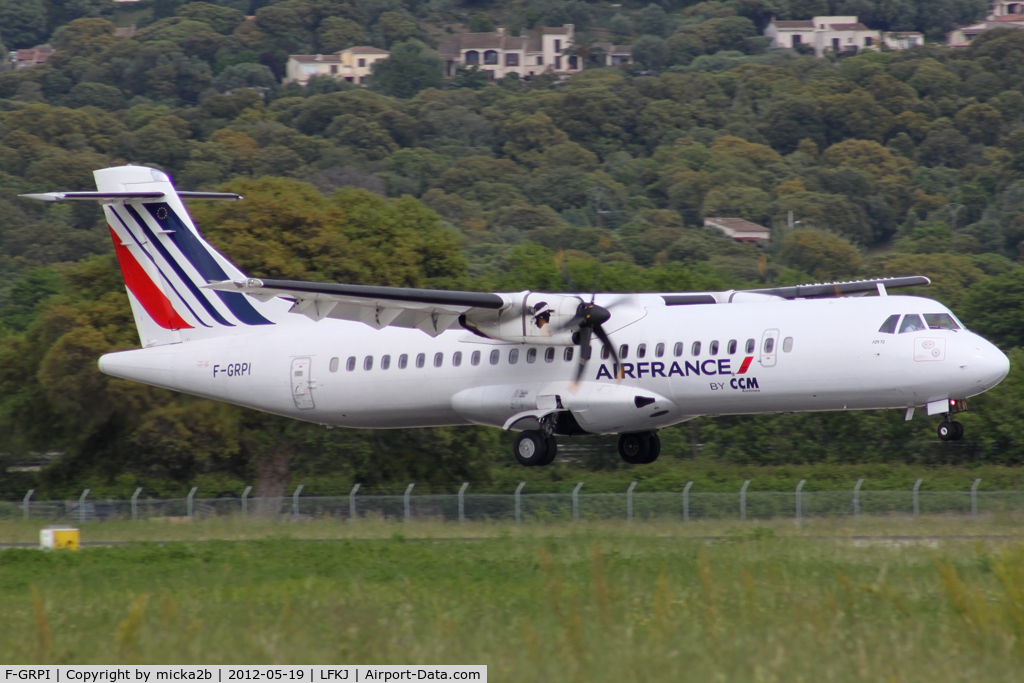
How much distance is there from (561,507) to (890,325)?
741 cm

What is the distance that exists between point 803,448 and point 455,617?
3355 cm

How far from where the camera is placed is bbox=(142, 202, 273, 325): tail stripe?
29609mm

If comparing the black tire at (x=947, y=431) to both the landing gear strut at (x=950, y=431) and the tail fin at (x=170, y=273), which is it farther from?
the tail fin at (x=170, y=273)

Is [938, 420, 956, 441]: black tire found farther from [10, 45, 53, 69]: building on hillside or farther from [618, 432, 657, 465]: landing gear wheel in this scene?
[10, 45, 53, 69]: building on hillside

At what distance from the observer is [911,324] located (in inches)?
937

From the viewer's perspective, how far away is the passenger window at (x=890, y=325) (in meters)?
23.7

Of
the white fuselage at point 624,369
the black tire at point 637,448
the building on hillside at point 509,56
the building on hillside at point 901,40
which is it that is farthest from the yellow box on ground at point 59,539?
the building on hillside at point 901,40

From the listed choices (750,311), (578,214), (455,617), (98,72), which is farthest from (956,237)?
(98,72)

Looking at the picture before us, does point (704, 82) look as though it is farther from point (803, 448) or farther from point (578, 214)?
point (803, 448)

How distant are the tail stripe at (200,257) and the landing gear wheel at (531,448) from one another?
22.2 ft

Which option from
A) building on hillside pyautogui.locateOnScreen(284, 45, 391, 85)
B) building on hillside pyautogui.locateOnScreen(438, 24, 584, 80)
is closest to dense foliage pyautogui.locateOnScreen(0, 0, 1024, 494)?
building on hillside pyautogui.locateOnScreen(284, 45, 391, 85)

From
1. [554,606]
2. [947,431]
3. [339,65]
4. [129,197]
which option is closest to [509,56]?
[339,65]

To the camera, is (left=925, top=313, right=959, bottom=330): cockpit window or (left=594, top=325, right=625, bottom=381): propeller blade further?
(left=594, top=325, right=625, bottom=381): propeller blade

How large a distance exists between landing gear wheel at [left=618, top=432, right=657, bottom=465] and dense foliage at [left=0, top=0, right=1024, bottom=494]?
35.8ft
